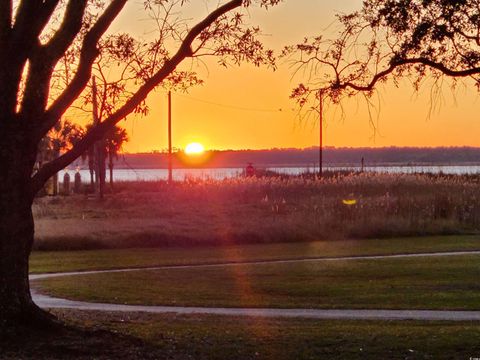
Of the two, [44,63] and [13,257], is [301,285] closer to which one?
[13,257]

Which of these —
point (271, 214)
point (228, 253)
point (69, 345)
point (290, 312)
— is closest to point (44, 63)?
point (69, 345)

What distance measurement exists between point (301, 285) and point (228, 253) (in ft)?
25.5

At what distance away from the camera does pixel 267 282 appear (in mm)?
18266

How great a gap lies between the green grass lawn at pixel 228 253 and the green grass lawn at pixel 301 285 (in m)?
2.27

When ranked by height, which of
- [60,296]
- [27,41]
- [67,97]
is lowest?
[60,296]

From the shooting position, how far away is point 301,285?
17516 millimetres

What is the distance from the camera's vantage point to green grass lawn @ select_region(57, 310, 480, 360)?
9.77m

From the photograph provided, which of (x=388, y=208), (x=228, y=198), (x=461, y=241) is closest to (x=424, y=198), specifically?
(x=388, y=208)

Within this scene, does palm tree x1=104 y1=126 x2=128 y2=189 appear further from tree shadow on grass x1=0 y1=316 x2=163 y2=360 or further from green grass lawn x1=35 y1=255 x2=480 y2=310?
tree shadow on grass x1=0 y1=316 x2=163 y2=360

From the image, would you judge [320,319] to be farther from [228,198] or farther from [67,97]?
[228,198]

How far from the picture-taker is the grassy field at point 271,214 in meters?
28.4

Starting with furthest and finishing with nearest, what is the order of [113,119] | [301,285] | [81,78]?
[301,285] → [113,119] → [81,78]

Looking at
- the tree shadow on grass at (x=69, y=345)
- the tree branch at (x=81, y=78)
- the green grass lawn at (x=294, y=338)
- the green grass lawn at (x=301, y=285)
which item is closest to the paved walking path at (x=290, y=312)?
the green grass lawn at (x=301, y=285)

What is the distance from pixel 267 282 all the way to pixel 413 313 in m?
5.04
